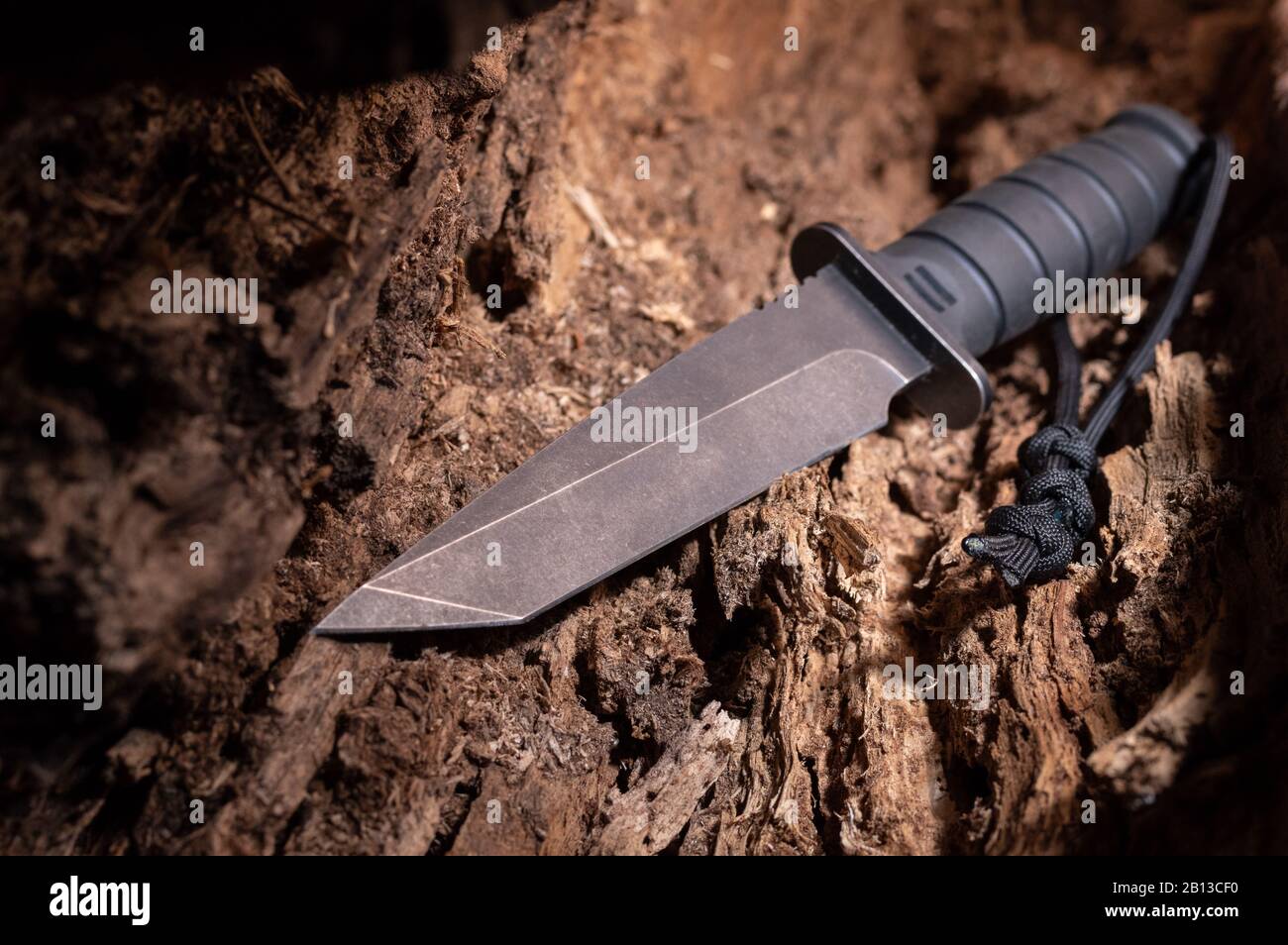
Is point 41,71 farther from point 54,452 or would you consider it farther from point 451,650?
point 451,650

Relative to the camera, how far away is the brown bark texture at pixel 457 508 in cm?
158

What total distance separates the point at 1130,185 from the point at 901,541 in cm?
123

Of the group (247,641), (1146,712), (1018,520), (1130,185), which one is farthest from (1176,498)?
(247,641)

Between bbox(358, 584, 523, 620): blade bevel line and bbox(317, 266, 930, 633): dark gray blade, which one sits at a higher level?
bbox(317, 266, 930, 633): dark gray blade

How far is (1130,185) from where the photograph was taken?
2.72m
